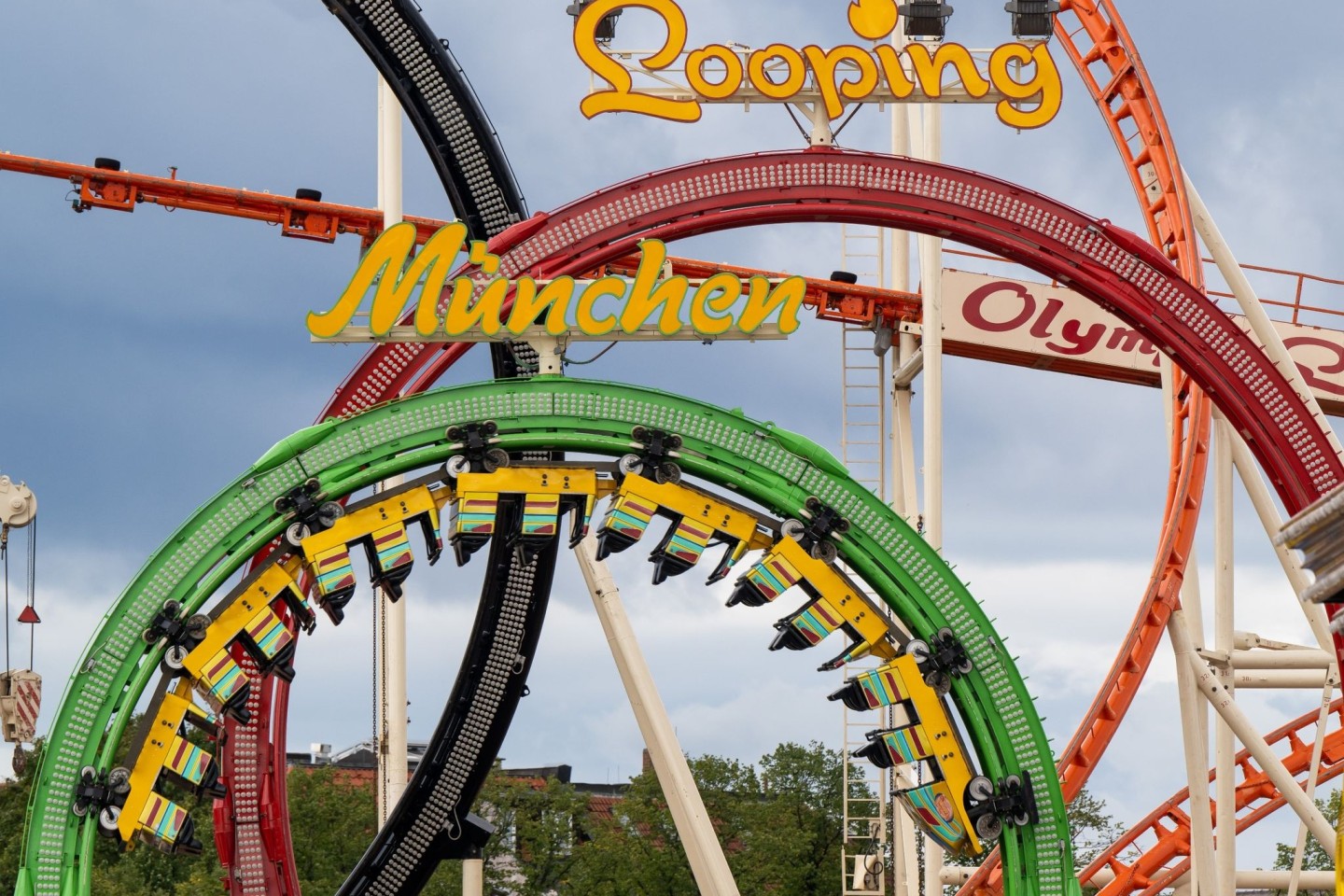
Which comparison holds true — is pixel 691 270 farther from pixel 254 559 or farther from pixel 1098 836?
pixel 1098 836

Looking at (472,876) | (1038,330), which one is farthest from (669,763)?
(1038,330)

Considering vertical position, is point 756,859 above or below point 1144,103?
below

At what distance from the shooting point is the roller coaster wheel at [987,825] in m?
16.8

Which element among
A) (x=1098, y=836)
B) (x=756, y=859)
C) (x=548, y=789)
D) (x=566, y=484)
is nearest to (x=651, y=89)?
(x=566, y=484)

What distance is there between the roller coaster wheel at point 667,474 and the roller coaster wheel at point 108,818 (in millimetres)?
4537

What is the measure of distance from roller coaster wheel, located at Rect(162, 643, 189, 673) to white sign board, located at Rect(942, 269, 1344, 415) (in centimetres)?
1260

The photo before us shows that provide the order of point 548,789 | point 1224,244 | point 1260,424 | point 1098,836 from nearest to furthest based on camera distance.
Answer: point 1260,424
point 1224,244
point 548,789
point 1098,836

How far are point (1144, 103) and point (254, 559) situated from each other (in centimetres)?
1092

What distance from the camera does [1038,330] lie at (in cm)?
2719

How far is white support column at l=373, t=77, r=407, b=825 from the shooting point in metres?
22.8

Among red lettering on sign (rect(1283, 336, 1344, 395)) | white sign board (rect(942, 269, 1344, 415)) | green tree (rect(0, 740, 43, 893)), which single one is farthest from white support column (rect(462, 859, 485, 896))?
green tree (rect(0, 740, 43, 893))

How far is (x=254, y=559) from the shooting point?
16.8 meters

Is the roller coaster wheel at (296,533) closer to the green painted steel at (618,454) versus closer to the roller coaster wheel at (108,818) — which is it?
the green painted steel at (618,454)

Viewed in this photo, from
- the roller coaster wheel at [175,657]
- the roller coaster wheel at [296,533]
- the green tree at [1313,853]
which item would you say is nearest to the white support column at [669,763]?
the roller coaster wheel at [296,533]
